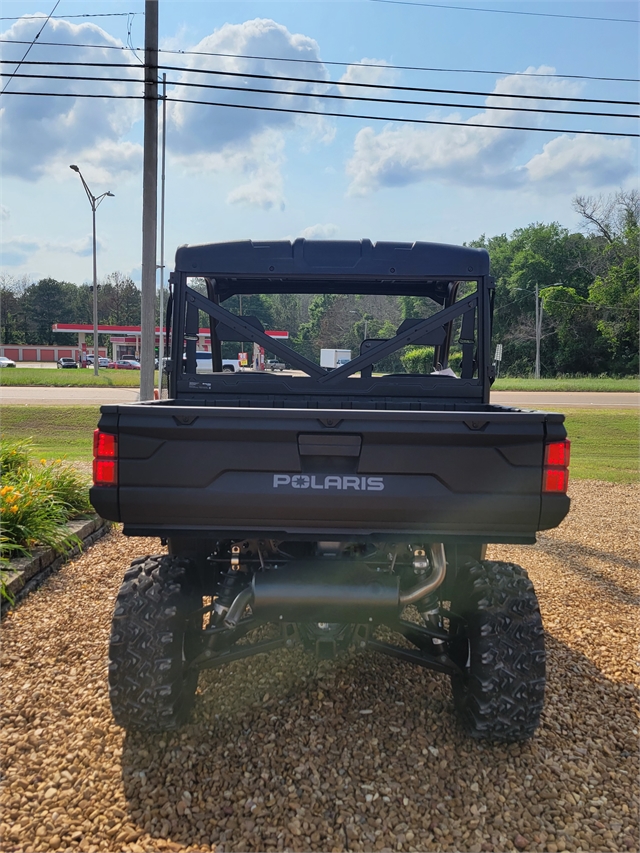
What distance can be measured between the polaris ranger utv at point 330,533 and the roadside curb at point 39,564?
5.98 feet

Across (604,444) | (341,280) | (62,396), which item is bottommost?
(604,444)

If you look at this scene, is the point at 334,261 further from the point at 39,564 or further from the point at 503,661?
the point at 39,564

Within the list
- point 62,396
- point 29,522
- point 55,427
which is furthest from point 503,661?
point 62,396

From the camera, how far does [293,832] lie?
221cm

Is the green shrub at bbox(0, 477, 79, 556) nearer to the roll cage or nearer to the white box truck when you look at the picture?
the roll cage

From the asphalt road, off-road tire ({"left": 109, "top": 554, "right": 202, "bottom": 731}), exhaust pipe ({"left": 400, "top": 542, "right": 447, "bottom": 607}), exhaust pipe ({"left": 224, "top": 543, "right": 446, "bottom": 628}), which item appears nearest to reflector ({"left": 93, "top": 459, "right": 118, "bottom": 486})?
off-road tire ({"left": 109, "top": 554, "right": 202, "bottom": 731})

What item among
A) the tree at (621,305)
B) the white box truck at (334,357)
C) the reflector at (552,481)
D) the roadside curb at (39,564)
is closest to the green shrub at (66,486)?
the roadside curb at (39,564)

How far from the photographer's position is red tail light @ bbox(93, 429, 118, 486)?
2482 mm

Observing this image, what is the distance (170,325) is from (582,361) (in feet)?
141

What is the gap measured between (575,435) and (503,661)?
11.8 meters

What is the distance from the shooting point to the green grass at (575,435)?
10.0m

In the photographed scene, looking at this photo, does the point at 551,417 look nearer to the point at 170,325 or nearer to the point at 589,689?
the point at 589,689

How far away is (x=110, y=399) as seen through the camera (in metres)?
16.7

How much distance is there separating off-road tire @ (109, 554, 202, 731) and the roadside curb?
72.4 inches
